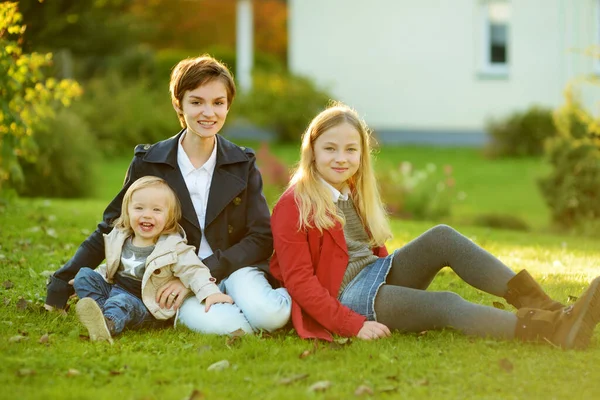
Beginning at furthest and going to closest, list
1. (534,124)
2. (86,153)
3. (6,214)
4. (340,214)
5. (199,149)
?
1. (534,124)
2. (86,153)
3. (6,214)
4. (199,149)
5. (340,214)

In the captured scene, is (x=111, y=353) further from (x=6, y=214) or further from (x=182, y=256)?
(x=6, y=214)

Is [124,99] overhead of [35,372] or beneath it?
overhead

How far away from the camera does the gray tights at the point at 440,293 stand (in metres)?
4.16

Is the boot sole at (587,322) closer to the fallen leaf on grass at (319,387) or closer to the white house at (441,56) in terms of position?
the fallen leaf on grass at (319,387)

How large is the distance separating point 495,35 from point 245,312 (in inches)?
657

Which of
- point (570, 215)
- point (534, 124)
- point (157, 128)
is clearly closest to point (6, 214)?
point (570, 215)

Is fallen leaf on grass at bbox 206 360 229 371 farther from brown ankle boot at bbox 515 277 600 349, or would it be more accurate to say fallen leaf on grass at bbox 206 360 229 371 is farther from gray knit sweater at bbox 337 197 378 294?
brown ankle boot at bbox 515 277 600 349

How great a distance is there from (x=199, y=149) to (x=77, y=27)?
816cm

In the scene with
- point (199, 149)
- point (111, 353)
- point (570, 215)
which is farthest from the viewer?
point (570, 215)

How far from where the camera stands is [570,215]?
34.3 feet

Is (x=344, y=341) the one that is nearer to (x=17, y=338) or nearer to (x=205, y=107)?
(x=205, y=107)

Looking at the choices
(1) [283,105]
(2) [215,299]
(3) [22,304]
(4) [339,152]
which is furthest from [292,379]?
(1) [283,105]

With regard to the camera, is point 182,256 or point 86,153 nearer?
point 182,256

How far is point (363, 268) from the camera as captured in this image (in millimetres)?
4543
